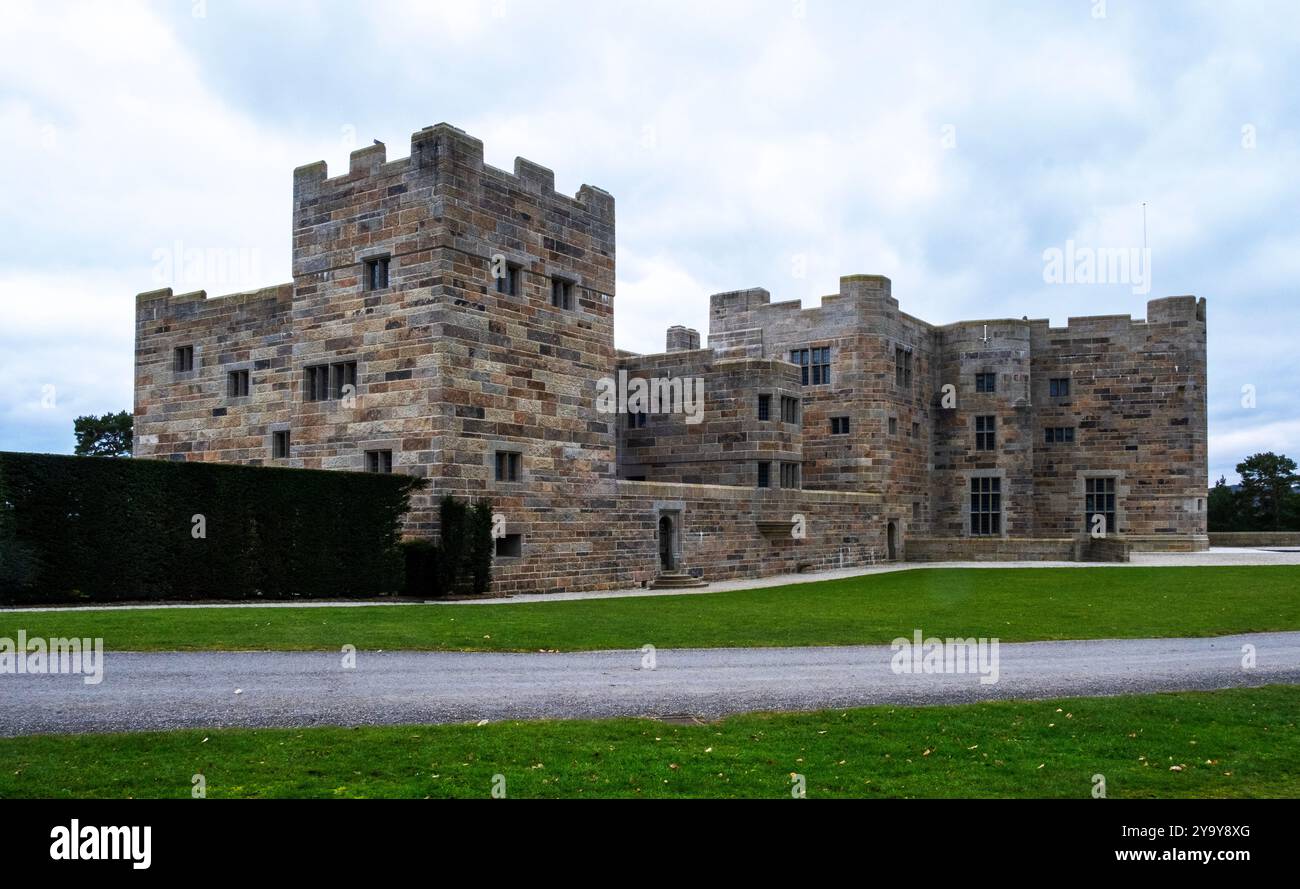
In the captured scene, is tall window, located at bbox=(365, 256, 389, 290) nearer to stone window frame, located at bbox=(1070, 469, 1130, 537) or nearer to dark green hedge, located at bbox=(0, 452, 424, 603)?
dark green hedge, located at bbox=(0, 452, 424, 603)

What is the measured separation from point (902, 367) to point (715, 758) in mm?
35266

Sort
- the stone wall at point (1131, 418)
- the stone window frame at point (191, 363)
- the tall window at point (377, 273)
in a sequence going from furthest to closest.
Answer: the stone wall at point (1131, 418), the stone window frame at point (191, 363), the tall window at point (377, 273)

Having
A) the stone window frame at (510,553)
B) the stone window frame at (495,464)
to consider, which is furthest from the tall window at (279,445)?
the stone window frame at (510,553)

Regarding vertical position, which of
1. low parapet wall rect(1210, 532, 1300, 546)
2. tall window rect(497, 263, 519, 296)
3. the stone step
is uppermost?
tall window rect(497, 263, 519, 296)

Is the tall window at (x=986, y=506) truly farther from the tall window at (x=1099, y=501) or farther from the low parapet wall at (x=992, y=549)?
the low parapet wall at (x=992, y=549)

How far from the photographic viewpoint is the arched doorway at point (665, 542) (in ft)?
93.7

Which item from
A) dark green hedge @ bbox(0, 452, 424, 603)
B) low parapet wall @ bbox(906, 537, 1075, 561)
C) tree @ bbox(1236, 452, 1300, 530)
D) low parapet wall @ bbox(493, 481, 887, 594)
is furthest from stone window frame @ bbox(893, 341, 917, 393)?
tree @ bbox(1236, 452, 1300, 530)

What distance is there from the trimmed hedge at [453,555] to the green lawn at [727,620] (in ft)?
7.91

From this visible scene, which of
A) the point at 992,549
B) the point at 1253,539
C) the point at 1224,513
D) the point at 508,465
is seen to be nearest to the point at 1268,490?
the point at 1224,513

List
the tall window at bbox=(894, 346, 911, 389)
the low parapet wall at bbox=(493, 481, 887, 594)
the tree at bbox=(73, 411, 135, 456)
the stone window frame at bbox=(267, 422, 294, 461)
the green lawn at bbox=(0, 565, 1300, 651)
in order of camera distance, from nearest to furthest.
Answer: the green lawn at bbox=(0, 565, 1300, 651), the low parapet wall at bbox=(493, 481, 887, 594), the stone window frame at bbox=(267, 422, 294, 461), the tall window at bbox=(894, 346, 911, 389), the tree at bbox=(73, 411, 135, 456)

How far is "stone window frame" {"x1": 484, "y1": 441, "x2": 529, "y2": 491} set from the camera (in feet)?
77.9

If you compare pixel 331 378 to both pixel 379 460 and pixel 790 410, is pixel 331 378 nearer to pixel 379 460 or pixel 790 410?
pixel 379 460

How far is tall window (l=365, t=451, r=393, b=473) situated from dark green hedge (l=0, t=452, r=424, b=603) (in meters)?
1.37

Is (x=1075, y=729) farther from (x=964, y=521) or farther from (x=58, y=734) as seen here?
(x=964, y=521)
